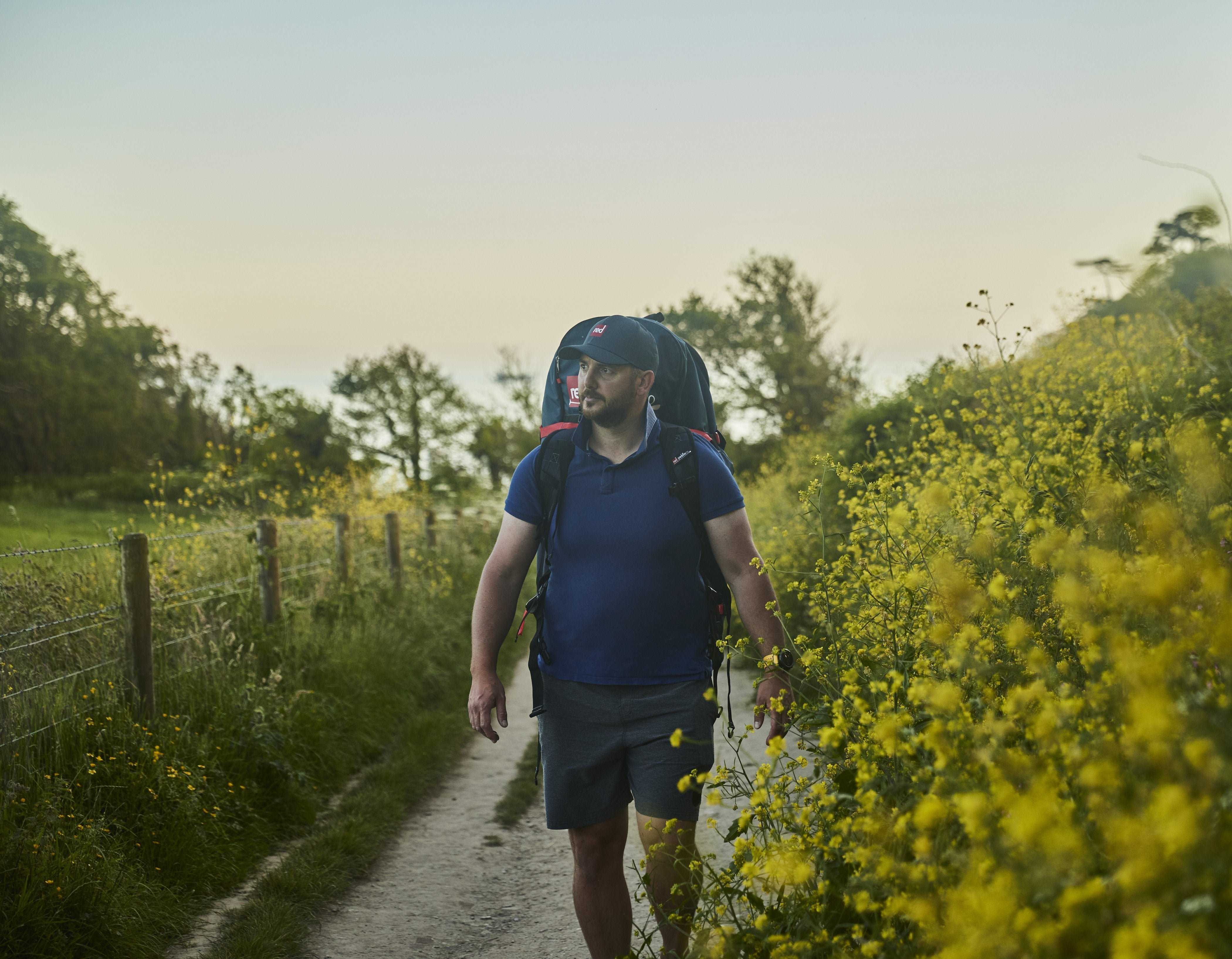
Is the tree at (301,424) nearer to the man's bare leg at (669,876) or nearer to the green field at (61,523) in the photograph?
the green field at (61,523)

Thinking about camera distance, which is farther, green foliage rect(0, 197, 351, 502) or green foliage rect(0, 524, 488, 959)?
green foliage rect(0, 197, 351, 502)

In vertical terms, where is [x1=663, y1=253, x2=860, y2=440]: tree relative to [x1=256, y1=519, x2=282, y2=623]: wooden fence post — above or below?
above

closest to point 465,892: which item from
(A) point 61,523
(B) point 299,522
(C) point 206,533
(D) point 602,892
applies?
(D) point 602,892

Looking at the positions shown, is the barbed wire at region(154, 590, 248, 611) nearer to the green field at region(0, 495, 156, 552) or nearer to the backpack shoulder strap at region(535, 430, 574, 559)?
the green field at region(0, 495, 156, 552)

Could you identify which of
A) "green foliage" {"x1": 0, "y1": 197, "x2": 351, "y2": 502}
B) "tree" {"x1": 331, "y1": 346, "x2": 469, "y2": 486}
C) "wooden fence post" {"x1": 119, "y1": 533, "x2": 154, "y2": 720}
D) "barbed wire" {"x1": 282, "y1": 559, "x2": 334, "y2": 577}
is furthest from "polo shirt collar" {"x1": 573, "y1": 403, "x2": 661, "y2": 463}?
"tree" {"x1": 331, "y1": 346, "x2": 469, "y2": 486}

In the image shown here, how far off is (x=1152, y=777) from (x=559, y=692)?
1.92m

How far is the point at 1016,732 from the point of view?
6.95ft

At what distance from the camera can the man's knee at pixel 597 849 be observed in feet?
9.55

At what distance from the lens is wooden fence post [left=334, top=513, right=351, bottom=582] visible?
358 inches

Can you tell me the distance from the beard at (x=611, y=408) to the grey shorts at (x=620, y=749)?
816 millimetres

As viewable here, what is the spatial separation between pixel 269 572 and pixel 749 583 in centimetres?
514

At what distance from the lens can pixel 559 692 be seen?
9.77 feet

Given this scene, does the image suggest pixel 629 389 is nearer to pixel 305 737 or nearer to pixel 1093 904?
pixel 1093 904

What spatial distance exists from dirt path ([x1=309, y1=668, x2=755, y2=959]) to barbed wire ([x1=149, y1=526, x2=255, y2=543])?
234 centimetres
